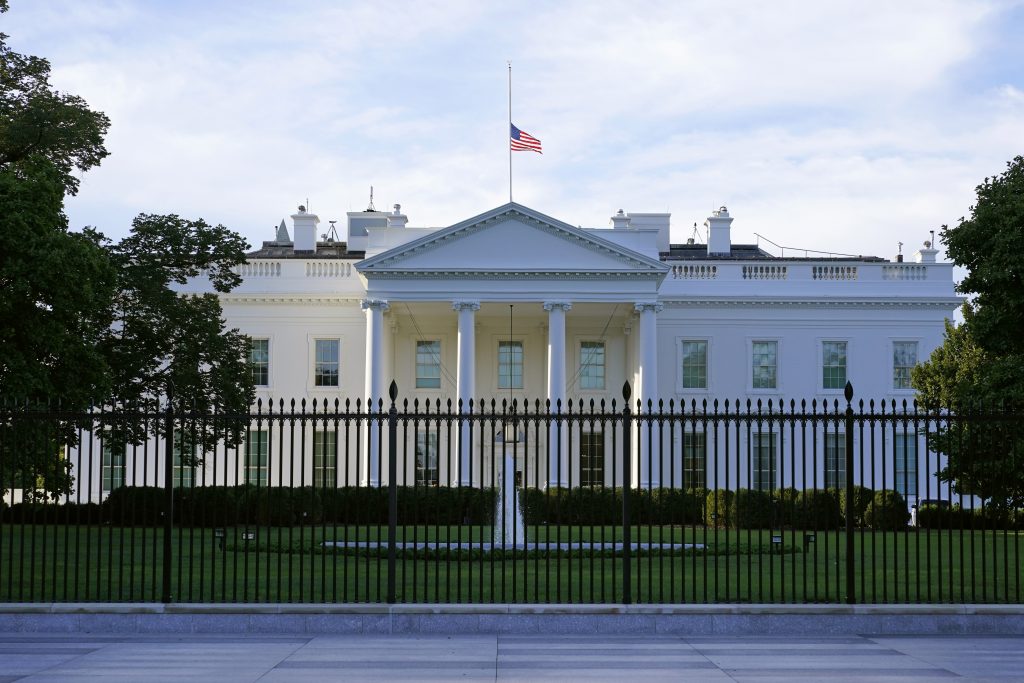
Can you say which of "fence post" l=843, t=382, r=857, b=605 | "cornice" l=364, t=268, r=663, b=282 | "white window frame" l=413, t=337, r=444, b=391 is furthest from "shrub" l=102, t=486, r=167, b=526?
"white window frame" l=413, t=337, r=444, b=391

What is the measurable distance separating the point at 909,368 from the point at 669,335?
9129 mm

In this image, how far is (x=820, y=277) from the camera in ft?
155

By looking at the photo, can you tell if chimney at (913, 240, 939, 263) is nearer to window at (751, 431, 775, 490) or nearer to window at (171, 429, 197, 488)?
window at (751, 431, 775, 490)

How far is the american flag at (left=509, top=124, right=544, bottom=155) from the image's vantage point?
138ft

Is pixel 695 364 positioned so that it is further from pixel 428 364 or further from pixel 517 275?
pixel 428 364

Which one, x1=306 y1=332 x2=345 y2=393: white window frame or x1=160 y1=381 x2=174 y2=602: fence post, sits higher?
x1=306 y1=332 x2=345 y2=393: white window frame

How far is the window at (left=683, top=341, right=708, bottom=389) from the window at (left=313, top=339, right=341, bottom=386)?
13198 mm

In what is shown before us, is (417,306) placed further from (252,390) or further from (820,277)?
(820,277)

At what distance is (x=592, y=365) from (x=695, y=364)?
12.9 feet

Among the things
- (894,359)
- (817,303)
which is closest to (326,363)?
(817,303)

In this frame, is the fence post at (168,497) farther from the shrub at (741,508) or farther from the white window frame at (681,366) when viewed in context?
the white window frame at (681,366)

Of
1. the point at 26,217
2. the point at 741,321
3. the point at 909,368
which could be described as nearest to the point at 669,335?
the point at 741,321

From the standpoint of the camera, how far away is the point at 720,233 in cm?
5506

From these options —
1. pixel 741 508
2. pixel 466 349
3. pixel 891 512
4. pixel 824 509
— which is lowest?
pixel 891 512
